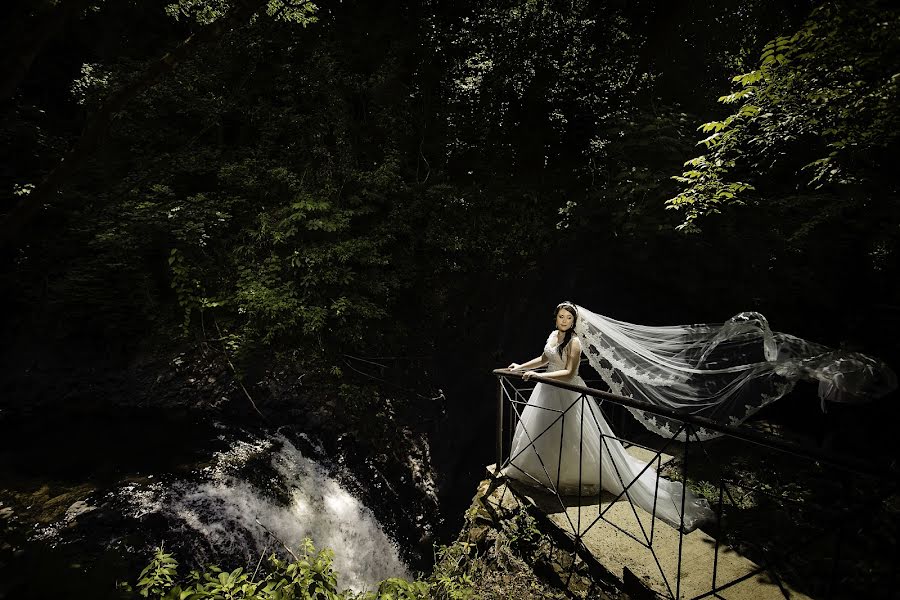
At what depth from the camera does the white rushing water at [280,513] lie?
500 cm

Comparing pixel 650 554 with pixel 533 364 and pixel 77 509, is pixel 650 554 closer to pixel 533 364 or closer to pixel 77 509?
pixel 533 364

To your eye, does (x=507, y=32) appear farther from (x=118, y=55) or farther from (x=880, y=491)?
(x=880, y=491)

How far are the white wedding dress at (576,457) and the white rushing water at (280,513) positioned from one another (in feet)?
9.38

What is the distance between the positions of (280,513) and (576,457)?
168 inches

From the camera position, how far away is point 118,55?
933cm

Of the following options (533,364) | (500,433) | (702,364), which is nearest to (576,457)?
(500,433)

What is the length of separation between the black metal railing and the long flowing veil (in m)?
0.36

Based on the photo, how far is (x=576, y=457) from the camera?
3.79 meters

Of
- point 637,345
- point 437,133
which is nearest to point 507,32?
point 437,133

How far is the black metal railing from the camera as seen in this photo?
2.11 meters

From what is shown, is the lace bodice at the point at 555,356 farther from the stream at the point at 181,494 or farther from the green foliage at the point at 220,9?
the green foliage at the point at 220,9

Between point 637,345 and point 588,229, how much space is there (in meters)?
5.67

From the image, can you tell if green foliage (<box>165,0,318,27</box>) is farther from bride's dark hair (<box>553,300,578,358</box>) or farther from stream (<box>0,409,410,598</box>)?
stream (<box>0,409,410,598</box>)

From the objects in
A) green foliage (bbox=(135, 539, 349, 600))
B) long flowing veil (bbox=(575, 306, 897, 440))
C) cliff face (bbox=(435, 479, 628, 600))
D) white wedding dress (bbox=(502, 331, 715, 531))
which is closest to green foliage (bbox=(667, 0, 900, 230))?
long flowing veil (bbox=(575, 306, 897, 440))
